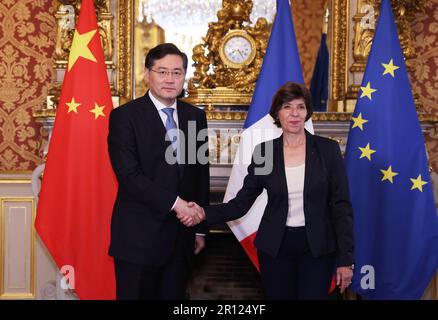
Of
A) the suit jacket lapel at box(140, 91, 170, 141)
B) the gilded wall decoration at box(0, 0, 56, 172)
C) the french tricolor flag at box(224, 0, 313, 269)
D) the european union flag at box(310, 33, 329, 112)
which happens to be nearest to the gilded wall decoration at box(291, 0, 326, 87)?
the european union flag at box(310, 33, 329, 112)

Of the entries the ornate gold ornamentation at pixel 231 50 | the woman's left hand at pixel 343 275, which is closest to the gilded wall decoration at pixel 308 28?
the ornate gold ornamentation at pixel 231 50

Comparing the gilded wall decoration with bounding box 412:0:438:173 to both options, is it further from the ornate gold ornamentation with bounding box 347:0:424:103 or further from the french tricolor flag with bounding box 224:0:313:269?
the french tricolor flag with bounding box 224:0:313:269

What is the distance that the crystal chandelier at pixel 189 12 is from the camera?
418cm

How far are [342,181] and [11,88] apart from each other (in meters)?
2.53

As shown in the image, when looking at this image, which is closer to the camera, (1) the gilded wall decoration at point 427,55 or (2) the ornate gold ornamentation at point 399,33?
(2) the ornate gold ornamentation at point 399,33

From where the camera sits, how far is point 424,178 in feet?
10.9

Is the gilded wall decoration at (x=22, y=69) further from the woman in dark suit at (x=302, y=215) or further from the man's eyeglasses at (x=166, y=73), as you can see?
the woman in dark suit at (x=302, y=215)

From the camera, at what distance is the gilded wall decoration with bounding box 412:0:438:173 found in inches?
159

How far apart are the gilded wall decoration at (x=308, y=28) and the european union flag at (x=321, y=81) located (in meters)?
0.06

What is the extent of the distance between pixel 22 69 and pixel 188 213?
2.16 meters

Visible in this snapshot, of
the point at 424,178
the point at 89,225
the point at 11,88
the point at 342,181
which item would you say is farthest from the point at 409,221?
the point at 11,88

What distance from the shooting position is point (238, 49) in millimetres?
4027

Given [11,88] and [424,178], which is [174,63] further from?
[11,88]

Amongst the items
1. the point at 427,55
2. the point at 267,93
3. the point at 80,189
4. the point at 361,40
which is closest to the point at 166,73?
the point at 267,93
